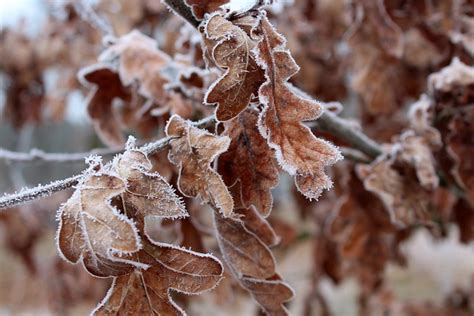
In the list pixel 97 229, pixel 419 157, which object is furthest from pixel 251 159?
pixel 419 157

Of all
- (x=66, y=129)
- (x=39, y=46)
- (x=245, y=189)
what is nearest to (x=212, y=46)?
(x=245, y=189)

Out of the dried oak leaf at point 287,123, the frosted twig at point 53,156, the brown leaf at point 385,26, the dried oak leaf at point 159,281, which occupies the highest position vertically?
the brown leaf at point 385,26

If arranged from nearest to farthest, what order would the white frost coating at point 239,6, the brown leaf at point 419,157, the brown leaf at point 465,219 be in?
the white frost coating at point 239,6 < the brown leaf at point 419,157 < the brown leaf at point 465,219

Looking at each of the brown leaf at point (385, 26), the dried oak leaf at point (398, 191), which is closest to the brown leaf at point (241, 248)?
the dried oak leaf at point (398, 191)

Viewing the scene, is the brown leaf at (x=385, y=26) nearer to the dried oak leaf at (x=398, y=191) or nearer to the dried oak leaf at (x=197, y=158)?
the dried oak leaf at (x=398, y=191)

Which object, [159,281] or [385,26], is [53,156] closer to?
[159,281]

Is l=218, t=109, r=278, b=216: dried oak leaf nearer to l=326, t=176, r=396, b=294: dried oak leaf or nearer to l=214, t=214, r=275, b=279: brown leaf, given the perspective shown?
l=214, t=214, r=275, b=279: brown leaf

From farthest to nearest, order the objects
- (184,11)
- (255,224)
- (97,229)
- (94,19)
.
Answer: (94,19) → (255,224) → (184,11) → (97,229)
